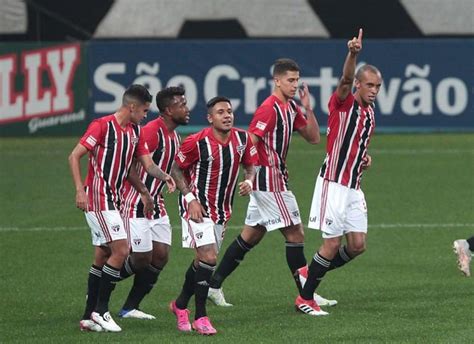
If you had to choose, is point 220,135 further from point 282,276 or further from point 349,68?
point 282,276

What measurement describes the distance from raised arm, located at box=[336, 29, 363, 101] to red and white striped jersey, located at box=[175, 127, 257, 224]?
0.97 m

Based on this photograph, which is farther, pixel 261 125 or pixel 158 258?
pixel 261 125

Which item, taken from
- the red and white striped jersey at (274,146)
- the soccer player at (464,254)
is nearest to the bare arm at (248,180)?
the red and white striped jersey at (274,146)

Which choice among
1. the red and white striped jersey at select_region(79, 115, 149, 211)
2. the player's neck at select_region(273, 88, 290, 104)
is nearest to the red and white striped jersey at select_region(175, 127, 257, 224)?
the red and white striped jersey at select_region(79, 115, 149, 211)

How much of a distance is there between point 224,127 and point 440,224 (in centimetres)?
685

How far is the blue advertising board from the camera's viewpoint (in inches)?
1148

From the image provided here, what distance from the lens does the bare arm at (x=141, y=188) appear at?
11266mm

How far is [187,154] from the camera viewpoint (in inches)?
442

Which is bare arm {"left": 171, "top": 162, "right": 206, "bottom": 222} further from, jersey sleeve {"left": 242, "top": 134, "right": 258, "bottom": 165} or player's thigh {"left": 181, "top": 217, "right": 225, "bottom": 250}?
jersey sleeve {"left": 242, "top": 134, "right": 258, "bottom": 165}

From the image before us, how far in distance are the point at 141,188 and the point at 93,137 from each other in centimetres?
72

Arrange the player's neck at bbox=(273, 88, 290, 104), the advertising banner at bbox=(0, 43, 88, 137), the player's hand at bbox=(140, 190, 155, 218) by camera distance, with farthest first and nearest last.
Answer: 1. the advertising banner at bbox=(0, 43, 88, 137)
2. the player's neck at bbox=(273, 88, 290, 104)
3. the player's hand at bbox=(140, 190, 155, 218)

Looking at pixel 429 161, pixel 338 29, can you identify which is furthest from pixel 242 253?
pixel 338 29

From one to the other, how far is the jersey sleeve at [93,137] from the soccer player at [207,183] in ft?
2.35

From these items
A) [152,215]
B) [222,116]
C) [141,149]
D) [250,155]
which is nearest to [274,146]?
[250,155]
